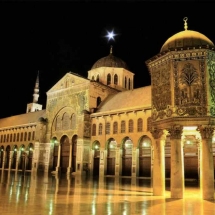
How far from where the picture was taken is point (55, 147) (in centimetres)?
4266

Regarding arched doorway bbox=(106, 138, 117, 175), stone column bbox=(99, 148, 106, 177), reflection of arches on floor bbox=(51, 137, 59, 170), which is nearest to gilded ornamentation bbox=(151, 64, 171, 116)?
arched doorway bbox=(106, 138, 117, 175)

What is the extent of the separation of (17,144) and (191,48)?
4335 centimetres

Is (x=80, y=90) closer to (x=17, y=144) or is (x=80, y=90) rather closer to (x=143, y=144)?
(x=143, y=144)

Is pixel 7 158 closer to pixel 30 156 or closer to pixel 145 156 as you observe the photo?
pixel 30 156

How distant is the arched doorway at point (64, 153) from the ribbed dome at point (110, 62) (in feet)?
46.0

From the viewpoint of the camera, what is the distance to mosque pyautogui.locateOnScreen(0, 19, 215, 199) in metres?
13.1

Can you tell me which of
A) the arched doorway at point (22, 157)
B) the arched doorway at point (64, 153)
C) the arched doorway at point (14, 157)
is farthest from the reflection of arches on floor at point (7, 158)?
the arched doorway at point (64, 153)

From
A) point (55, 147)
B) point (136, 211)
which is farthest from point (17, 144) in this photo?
point (136, 211)

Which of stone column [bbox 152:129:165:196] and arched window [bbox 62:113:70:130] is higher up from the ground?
arched window [bbox 62:113:70:130]

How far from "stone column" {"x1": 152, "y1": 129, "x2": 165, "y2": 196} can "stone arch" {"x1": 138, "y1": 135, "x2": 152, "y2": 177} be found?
1751 cm

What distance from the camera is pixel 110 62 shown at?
45531 mm

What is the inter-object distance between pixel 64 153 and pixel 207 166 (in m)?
30.5

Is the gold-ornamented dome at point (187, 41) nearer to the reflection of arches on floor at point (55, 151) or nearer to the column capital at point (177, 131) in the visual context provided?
the column capital at point (177, 131)

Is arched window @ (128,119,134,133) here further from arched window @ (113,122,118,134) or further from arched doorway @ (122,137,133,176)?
arched window @ (113,122,118,134)
